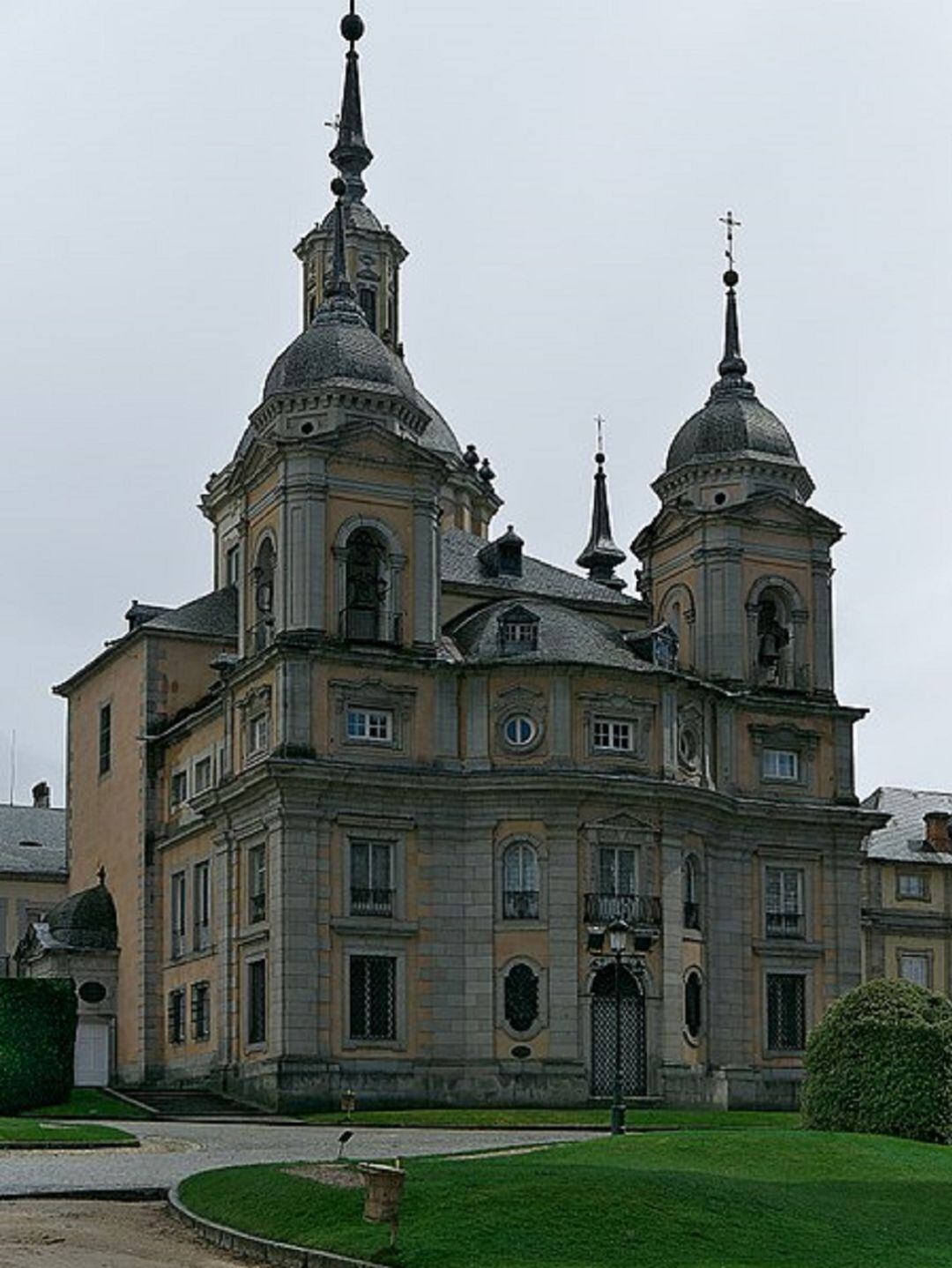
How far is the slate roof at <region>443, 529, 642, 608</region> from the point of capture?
2697 inches

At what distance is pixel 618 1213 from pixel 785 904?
43425 mm

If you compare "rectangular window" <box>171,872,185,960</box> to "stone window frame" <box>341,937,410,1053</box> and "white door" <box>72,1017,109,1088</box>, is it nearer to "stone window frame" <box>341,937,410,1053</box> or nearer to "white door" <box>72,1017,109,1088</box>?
"white door" <box>72,1017,109,1088</box>

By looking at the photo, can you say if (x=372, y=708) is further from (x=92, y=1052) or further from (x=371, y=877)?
(x=92, y=1052)

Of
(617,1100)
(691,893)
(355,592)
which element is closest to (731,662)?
(691,893)

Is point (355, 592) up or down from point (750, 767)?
up

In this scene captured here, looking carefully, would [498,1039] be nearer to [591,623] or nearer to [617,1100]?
[591,623]

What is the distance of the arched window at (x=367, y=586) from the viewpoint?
61375 millimetres

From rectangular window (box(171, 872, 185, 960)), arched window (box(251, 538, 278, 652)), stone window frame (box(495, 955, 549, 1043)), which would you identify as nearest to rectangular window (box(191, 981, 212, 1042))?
rectangular window (box(171, 872, 185, 960))

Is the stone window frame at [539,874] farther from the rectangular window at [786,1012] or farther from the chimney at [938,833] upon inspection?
the chimney at [938,833]

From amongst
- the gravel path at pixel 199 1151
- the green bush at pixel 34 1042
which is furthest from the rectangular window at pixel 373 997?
the gravel path at pixel 199 1151

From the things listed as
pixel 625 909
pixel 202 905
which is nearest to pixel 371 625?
pixel 202 905

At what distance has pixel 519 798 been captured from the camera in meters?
59.9

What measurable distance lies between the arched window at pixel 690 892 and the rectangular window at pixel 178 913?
14384mm

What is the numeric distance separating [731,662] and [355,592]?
39.0ft
